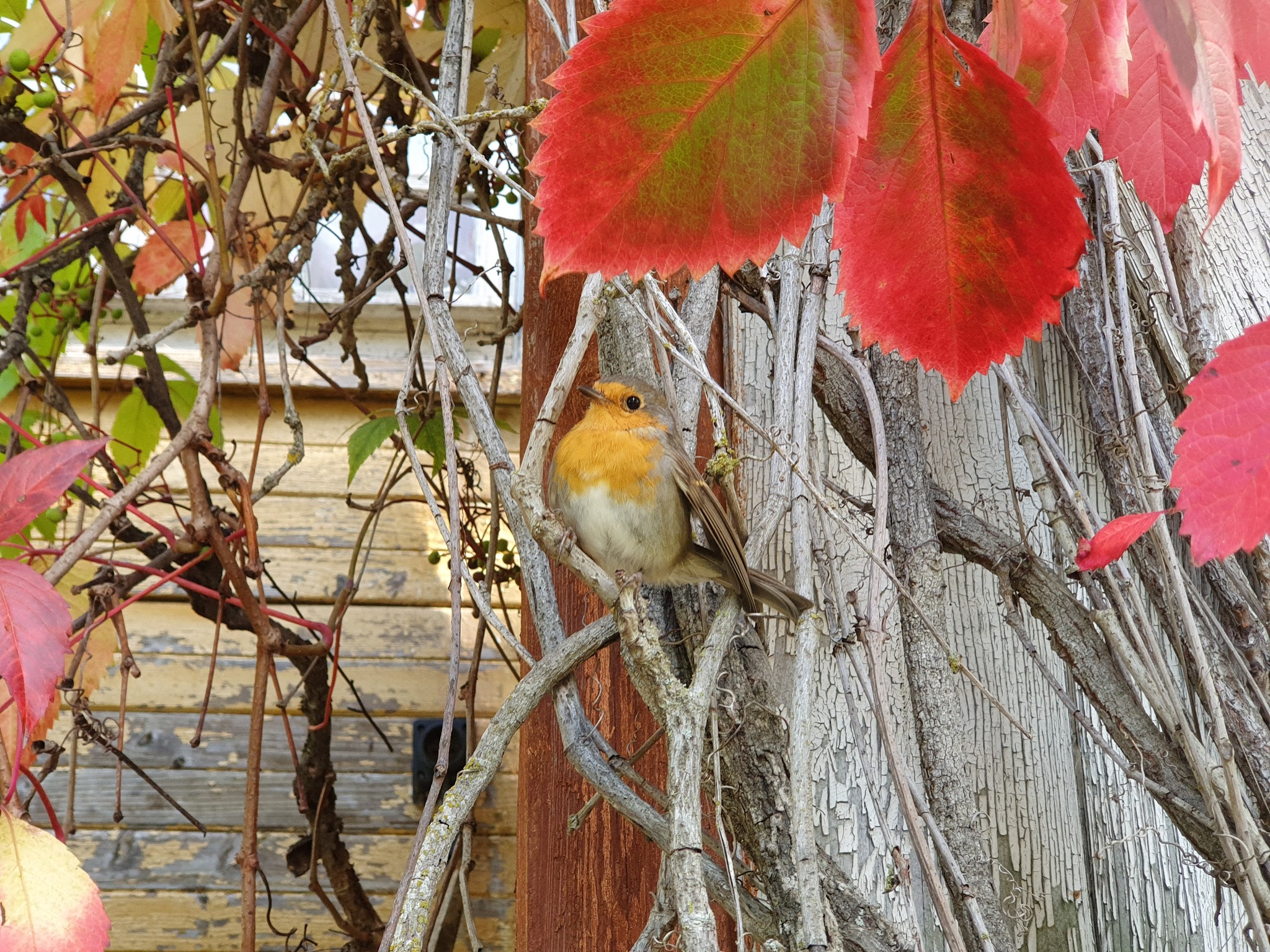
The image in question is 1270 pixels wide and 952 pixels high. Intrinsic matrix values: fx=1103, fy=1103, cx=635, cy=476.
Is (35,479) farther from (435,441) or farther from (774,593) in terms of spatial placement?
(435,441)

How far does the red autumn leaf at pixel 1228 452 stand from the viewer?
24.2 inches

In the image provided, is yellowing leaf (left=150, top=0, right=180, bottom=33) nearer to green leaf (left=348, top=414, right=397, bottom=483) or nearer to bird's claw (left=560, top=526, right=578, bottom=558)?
green leaf (left=348, top=414, right=397, bottom=483)

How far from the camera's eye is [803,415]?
1211 mm

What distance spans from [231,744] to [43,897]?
175cm

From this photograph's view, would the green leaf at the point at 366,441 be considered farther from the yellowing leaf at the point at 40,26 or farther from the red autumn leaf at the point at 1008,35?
the red autumn leaf at the point at 1008,35

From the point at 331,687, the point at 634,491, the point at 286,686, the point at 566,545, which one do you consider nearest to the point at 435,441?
the point at 331,687

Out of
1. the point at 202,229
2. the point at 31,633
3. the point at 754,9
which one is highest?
the point at 202,229

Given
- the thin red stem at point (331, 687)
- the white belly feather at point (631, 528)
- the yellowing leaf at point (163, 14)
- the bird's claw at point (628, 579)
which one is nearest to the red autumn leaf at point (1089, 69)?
the bird's claw at point (628, 579)

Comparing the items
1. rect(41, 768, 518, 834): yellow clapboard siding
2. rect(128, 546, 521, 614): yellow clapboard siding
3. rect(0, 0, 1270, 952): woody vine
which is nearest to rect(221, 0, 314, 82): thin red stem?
rect(0, 0, 1270, 952): woody vine

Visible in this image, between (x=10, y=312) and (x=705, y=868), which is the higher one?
(x=10, y=312)

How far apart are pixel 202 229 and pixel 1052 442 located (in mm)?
1731

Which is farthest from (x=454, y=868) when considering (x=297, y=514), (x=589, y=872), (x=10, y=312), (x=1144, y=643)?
(x=10, y=312)

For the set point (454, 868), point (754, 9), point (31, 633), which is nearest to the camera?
point (754, 9)

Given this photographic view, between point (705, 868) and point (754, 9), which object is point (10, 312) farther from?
point (754, 9)
